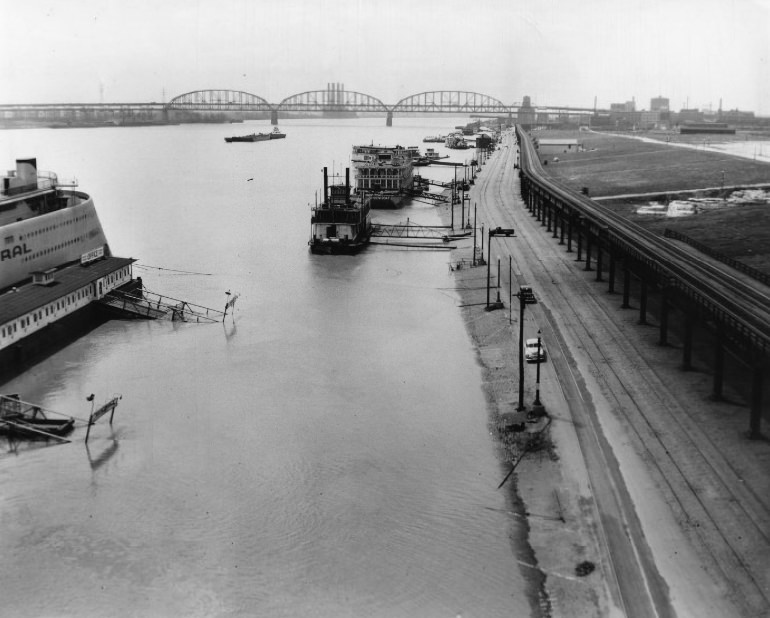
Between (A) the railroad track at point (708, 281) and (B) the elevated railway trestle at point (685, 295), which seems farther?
(A) the railroad track at point (708, 281)

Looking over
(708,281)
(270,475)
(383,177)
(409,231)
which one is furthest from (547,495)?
(383,177)

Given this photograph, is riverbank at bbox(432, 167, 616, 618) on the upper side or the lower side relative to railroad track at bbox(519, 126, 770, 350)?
lower

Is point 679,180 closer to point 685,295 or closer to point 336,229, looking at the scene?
point 336,229

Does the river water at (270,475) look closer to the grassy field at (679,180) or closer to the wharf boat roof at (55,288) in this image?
the wharf boat roof at (55,288)

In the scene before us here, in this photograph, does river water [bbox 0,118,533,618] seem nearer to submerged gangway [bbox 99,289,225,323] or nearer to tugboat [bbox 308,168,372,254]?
submerged gangway [bbox 99,289,225,323]

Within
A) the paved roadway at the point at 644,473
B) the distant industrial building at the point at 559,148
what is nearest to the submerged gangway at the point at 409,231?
the paved roadway at the point at 644,473

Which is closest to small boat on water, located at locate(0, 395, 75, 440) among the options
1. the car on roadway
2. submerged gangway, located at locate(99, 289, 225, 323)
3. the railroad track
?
submerged gangway, located at locate(99, 289, 225, 323)
